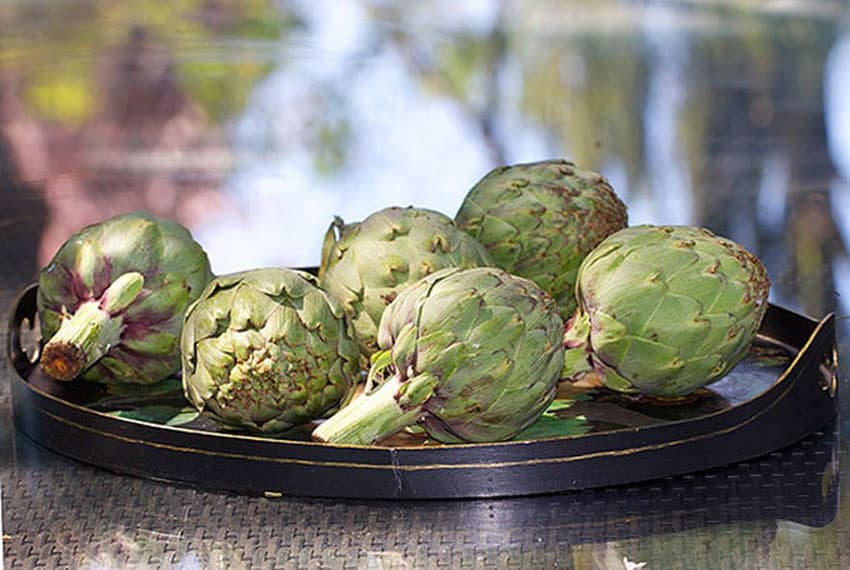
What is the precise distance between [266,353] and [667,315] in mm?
286

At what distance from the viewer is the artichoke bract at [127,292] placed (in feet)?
3.71

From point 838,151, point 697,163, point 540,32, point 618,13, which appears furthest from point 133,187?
point 618,13

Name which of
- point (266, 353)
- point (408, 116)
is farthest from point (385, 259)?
point (408, 116)

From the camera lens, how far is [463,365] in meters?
0.98

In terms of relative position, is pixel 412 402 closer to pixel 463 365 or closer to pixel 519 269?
pixel 463 365

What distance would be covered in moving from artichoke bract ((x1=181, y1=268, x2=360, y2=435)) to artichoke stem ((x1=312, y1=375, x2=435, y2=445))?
0.15ft

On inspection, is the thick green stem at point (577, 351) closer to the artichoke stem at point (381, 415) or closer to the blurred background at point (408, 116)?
the artichoke stem at point (381, 415)

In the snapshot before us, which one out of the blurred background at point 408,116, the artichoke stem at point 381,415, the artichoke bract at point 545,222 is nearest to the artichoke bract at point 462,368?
the artichoke stem at point 381,415

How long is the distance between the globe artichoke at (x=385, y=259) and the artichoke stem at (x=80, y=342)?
17cm

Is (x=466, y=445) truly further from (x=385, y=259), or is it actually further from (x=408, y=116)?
(x=408, y=116)

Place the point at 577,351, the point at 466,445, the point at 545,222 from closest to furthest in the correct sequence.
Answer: the point at 466,445
the point at 577,351
the point at 545,222

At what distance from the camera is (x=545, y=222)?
1.21m

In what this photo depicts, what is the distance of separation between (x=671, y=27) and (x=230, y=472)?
2.70 m

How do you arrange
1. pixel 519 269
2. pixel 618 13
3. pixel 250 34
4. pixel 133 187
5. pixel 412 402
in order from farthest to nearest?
pixel 618 13 → pixel 250 34 → pixel 133 187 → pixel 519 269 → pixel 412 402
